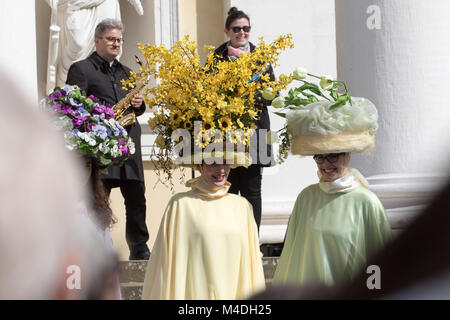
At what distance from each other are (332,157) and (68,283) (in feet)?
11.9

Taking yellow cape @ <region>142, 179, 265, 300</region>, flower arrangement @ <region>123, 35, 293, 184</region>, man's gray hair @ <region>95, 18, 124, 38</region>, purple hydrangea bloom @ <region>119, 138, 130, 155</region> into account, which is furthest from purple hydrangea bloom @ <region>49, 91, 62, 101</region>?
man's gray hair @ <region>95, 18, 124, 38</region>

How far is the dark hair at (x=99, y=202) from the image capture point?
13.1 feet

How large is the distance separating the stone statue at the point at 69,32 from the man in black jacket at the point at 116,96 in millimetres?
1902

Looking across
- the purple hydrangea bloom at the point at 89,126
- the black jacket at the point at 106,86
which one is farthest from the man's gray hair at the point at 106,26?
the purple hydrangea bloom at the point at 89,126

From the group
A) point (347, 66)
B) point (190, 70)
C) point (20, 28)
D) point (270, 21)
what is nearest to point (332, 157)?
point (190, 70)

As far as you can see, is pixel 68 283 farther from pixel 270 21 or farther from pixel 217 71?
pixel 270 21

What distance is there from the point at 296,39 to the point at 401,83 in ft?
9.69

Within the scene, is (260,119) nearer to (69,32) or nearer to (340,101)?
(340,101)

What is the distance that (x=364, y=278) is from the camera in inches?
33.3

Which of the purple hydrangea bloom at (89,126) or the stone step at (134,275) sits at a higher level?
the purple hydrangea bloom at (89,126)

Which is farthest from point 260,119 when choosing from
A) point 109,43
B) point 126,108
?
point 109,43

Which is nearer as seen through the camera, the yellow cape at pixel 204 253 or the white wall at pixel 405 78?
the yellow cape at pixel 204 253

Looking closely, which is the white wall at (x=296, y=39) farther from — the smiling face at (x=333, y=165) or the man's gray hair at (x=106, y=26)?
the smiling face at (x=333, y=165)

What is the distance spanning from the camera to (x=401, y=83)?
5672 mm
